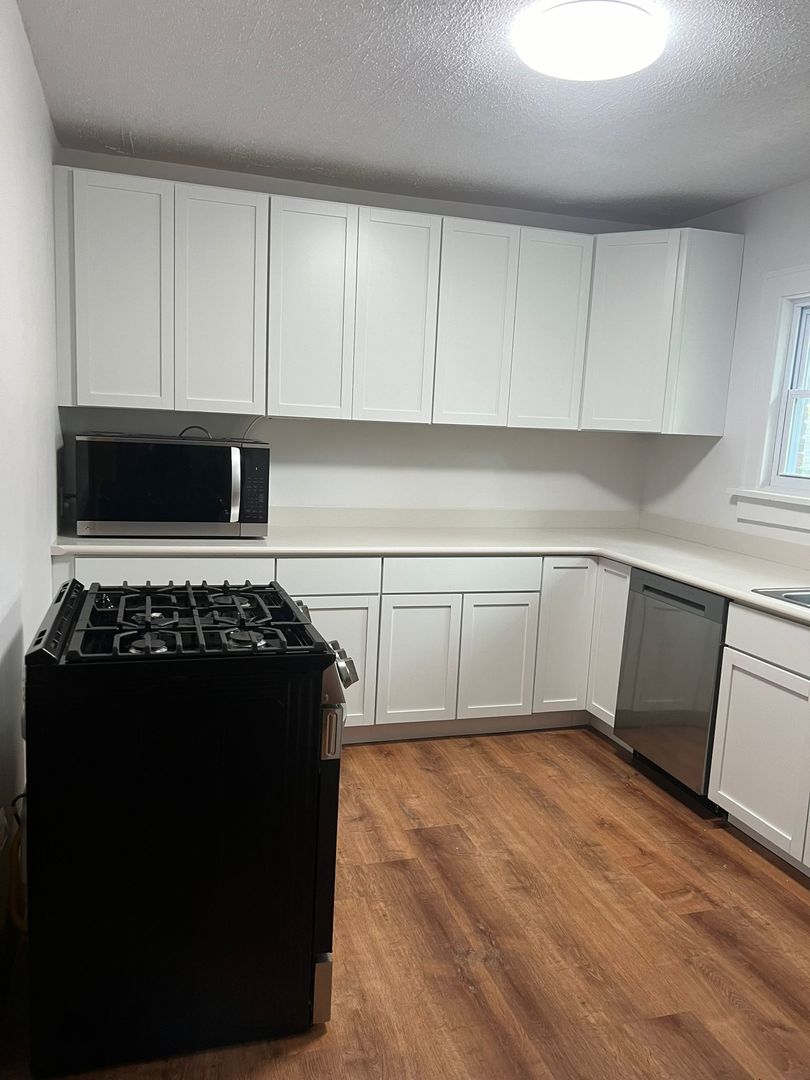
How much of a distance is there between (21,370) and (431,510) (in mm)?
2116

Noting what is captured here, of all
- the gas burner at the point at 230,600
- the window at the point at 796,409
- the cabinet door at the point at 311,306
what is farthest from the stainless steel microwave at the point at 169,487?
the window at the point at 796,409

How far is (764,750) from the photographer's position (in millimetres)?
2615

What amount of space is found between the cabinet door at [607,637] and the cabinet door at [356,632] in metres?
0.98

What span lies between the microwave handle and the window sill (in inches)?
83.3

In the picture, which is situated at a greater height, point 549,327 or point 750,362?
point 549,327

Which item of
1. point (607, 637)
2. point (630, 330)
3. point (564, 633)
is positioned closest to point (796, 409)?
point (630, 330)

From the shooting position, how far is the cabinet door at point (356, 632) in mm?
3205

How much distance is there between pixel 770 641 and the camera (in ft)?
8.48

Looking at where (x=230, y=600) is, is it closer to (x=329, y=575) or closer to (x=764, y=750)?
(x=329, y=575)

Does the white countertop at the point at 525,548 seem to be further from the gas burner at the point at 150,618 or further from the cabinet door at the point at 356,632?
the gas burner at the point at 150,618

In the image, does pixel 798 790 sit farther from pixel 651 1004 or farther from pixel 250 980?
pixel 250 980

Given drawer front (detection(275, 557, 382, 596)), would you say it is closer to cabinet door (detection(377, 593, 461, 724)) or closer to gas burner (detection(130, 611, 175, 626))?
cabinet door (detection(377, 593, 461, 724))

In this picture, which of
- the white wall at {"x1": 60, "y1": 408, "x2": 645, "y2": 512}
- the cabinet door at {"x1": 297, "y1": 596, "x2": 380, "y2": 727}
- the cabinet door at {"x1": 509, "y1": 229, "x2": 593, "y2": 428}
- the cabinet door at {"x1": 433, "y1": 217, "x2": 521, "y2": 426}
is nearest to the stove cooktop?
the cabinet door at {"x1": 297, "y1": 596, "x2": 380, "y2": 727}

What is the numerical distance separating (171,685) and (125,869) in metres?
0.38
